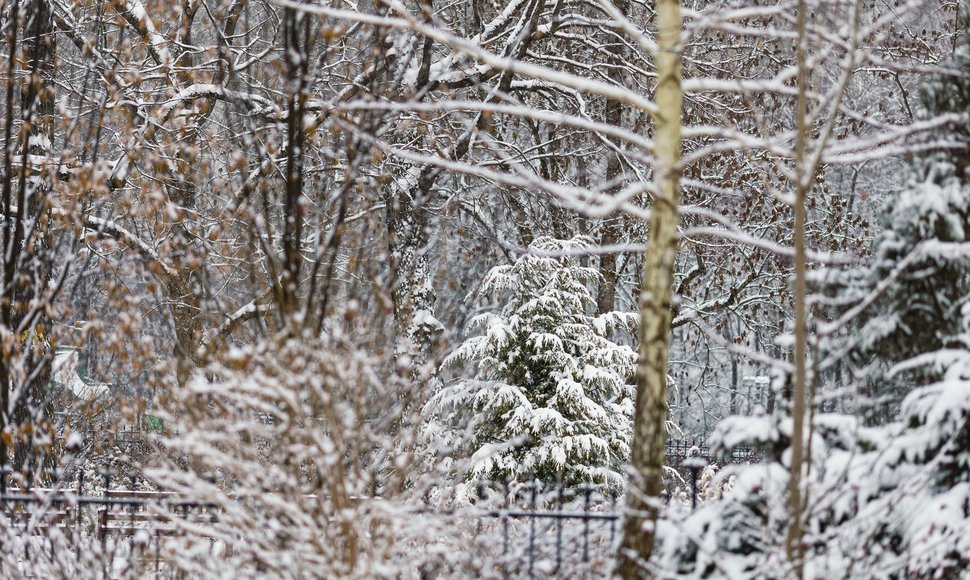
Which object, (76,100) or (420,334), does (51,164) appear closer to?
(420,334)

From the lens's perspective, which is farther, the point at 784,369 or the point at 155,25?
the point at 155,25

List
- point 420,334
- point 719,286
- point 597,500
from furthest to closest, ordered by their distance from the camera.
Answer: point 719,286
point 420,334
point 597,500

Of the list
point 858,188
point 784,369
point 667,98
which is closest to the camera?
point 784,369

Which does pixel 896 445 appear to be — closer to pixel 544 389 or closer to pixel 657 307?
pixel 657 307

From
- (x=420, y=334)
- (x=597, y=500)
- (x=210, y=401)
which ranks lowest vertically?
(x=597, y=500)

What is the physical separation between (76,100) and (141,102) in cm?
352

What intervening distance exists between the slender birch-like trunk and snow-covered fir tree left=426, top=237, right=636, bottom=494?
5.11 meters

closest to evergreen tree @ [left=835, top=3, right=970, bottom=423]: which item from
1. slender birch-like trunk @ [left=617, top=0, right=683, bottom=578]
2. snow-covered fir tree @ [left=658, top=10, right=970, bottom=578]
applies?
snow-covered fir tree @ [left=658, top=10, right=970, bottom=578]

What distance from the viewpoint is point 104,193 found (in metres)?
8.83

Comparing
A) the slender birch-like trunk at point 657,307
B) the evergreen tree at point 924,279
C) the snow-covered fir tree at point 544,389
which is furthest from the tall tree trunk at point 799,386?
the snow-covered fir tree at point 544,389

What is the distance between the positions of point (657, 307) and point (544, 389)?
5813 mm

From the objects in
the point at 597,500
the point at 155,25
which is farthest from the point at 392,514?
the point at 155,25

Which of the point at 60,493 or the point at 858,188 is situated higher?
the point at 858,188

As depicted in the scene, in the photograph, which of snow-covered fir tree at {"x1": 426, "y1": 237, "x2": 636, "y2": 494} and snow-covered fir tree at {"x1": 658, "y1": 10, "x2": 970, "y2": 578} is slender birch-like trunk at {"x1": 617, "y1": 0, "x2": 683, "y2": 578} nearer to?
snow-covered fir tree at {"x1": 658, "y1": 10, "x2": 970, "y2": 578}
